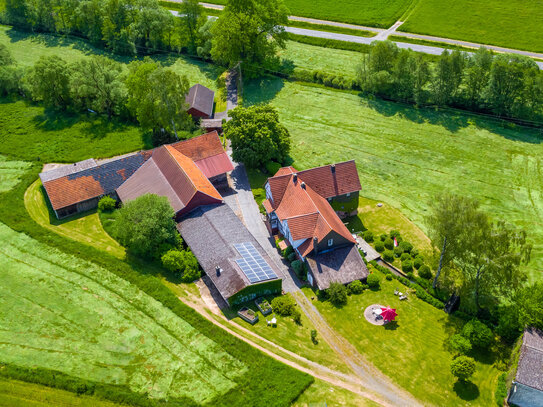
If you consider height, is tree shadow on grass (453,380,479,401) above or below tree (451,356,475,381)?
below

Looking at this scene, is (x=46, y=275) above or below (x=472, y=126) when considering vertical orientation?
below

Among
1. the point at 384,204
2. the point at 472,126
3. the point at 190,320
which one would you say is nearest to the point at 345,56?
the point at 472,126

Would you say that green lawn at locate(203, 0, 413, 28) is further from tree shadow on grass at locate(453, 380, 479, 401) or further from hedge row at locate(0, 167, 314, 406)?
tree shadow on grass at locate(453, 380, 479, 401)

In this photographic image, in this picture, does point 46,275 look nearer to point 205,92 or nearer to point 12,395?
point 12,395

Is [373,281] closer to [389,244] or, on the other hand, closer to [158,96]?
[389,244]

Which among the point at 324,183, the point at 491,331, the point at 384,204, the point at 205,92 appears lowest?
the point at 491,331

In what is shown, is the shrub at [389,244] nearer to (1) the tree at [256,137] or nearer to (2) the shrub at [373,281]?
(2) the shrub at [373,281]

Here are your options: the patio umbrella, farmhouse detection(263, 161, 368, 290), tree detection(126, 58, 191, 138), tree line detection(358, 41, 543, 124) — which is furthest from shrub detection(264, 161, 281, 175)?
tree line detection(358, 41, 543, 124)

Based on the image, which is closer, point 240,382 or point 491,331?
point 240,382
